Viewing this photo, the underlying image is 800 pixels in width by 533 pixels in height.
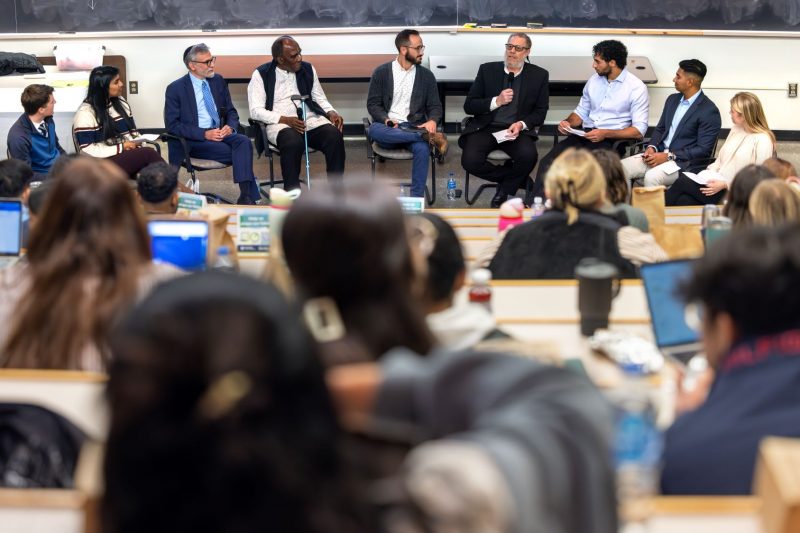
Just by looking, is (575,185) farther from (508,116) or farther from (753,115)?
(508,116)

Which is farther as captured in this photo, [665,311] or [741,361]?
[665,311]

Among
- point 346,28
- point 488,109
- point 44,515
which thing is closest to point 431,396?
point 44,515

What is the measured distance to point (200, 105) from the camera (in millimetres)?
6809

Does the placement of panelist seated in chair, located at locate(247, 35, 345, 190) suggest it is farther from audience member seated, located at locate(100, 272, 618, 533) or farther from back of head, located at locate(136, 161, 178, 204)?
audience member seated, located at locate(100, 272, 618, 533)

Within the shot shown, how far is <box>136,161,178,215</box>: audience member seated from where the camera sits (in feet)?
13.9

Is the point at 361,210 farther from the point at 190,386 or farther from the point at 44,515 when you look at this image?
the point at 44,515

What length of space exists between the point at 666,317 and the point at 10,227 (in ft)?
7.68

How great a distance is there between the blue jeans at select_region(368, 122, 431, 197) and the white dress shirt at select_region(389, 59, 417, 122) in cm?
27

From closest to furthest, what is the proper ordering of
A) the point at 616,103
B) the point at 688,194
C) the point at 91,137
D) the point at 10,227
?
the point at 10,227 < the point at 688,194 < the point at 91,137 < the point at 616,103

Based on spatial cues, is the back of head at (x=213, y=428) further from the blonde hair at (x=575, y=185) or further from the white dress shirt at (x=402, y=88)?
the white dress shirt at (x=402, y=88)

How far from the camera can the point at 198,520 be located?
875 mm

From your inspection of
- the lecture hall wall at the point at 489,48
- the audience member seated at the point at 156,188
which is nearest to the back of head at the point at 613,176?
the audience member seated at the point at 156,188

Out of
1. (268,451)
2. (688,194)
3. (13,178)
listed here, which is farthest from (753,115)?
(268,451)

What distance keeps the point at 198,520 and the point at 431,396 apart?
1.03ft
